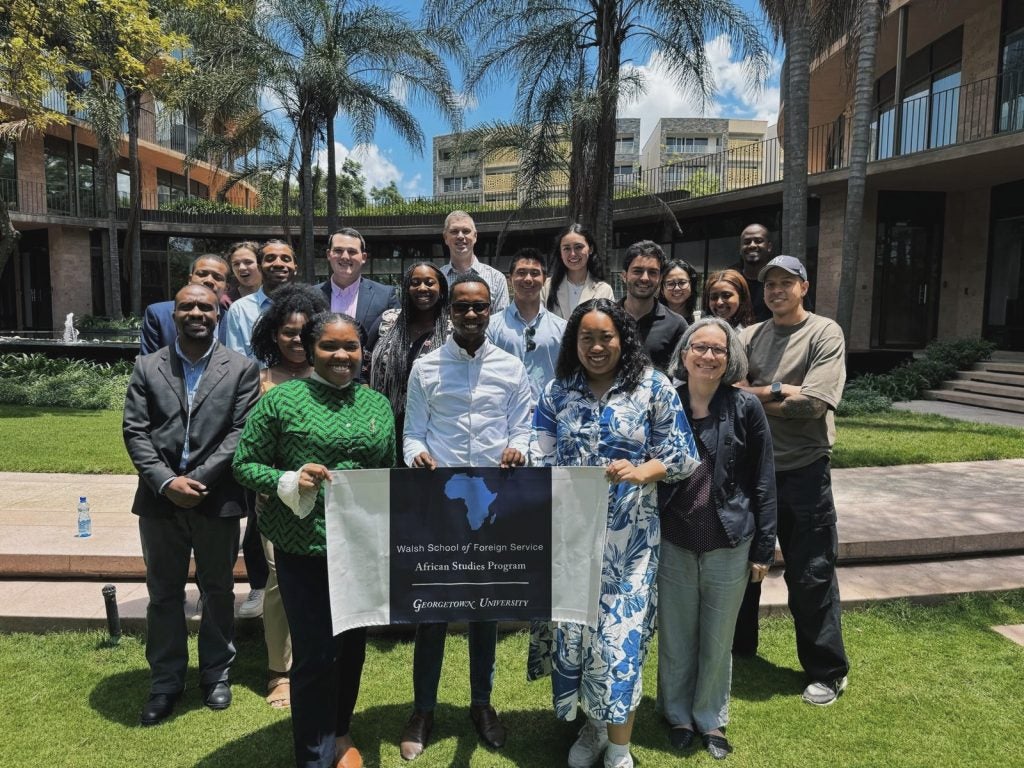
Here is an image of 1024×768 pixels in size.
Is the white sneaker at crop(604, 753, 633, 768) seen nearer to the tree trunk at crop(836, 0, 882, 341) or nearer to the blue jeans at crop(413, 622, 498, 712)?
the blue jeans at crop(413, 622, 498, 712)

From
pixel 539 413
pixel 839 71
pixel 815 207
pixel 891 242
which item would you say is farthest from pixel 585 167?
pixel 839 71

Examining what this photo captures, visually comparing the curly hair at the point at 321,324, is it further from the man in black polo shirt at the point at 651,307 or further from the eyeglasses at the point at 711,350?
the man in black polo shirt at the point at 651,307

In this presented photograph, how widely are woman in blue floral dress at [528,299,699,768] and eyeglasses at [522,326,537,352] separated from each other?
3.01ft

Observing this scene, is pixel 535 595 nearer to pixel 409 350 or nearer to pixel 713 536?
pixel 713 536

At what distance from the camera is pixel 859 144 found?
43.7 feet

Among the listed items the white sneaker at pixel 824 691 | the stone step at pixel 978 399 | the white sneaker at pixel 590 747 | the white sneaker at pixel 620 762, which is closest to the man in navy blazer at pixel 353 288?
the white sneaker at pixel 590 747

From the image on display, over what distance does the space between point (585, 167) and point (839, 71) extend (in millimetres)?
12024

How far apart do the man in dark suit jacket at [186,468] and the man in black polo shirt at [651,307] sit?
7.53 ft

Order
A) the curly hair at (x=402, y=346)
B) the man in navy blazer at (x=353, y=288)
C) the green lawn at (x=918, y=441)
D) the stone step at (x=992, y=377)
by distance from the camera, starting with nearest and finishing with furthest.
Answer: the curly hair at (x=402, y=346) < the man in navy blazer at (x=353, y=288) < the green lawn at (x=918, y=441) < the stone step at (x=992, y=377)

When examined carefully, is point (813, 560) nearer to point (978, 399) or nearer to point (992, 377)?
point (978, 399)

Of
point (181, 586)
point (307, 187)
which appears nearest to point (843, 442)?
point (181, 586)

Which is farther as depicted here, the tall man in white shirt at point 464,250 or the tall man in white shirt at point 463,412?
the tall man in white shirt at point 464,250

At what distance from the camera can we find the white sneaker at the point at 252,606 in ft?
13.8

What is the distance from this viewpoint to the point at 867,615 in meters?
4.50
